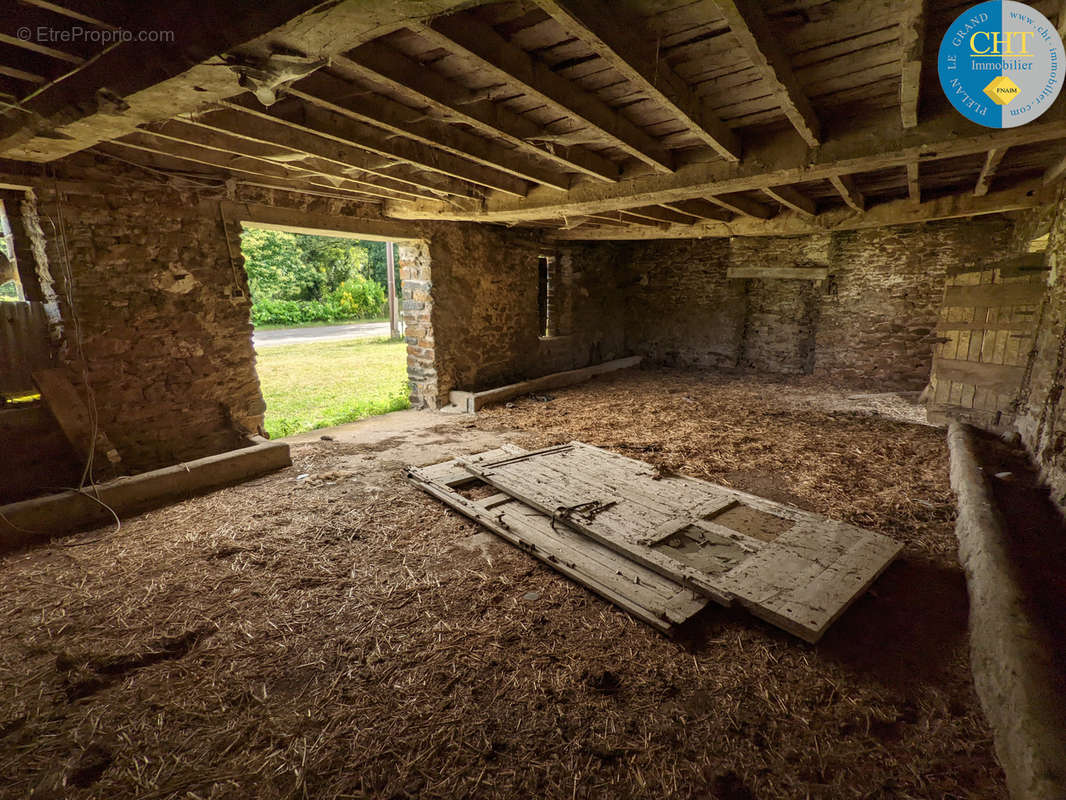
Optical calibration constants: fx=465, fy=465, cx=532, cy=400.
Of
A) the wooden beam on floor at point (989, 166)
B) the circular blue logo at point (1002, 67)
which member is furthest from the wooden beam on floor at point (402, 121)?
the wooden beam on floor at point (989, 166)

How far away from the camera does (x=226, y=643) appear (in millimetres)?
2178

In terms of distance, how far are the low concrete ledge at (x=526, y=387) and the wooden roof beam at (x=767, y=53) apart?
15.4 feet

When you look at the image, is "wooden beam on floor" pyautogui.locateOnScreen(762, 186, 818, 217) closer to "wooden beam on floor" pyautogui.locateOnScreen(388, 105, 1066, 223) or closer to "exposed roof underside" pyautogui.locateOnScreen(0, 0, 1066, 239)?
"exposed roof underside" pyautogui.locateOnScreen(0, 0, 1066, 239)

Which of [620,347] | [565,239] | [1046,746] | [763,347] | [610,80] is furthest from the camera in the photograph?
[620,347]

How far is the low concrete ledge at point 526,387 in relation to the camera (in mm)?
6379

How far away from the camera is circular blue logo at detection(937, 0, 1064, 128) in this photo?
209cm

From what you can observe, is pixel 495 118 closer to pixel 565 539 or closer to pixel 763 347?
pixel 565 539

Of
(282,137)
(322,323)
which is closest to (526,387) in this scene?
(282,137)

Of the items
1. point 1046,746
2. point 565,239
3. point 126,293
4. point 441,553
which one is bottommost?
point 441,553

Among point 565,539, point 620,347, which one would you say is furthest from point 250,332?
point 620,347

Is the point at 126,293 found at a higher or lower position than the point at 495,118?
lower

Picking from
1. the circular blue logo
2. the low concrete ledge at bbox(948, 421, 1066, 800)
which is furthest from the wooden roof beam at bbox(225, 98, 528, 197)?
the low concrete ledge at bbox(948, 421, 1066, 800)

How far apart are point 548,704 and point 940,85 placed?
3.69 metres

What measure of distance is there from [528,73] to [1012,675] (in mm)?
2974
